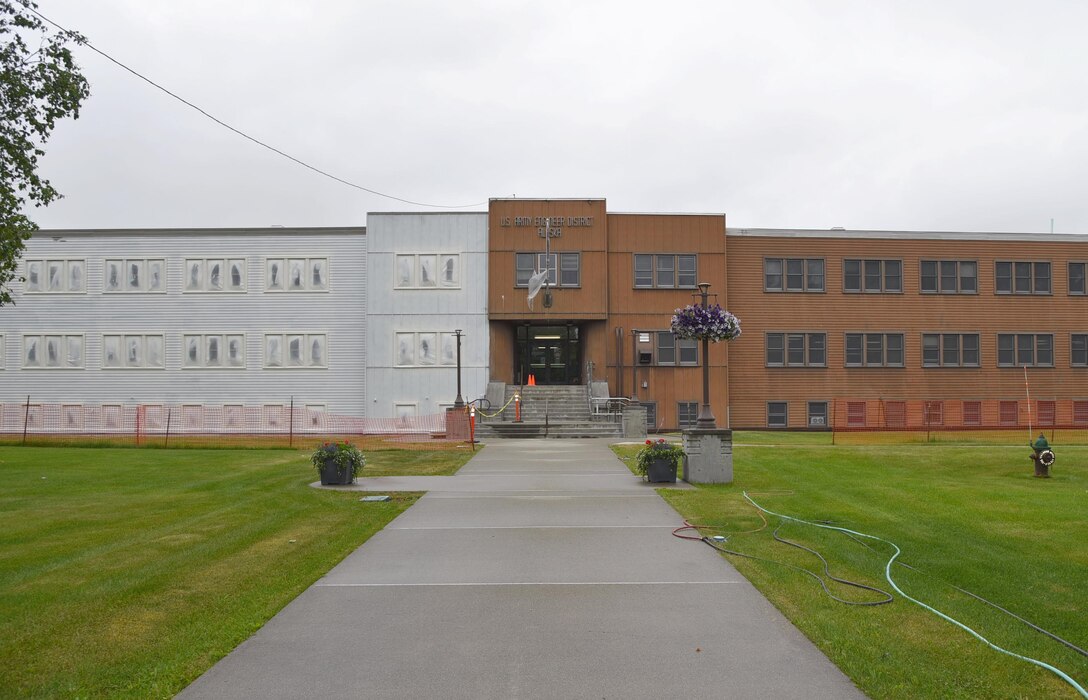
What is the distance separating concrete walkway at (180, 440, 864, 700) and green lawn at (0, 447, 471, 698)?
0.43m

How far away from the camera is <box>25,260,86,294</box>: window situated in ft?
127

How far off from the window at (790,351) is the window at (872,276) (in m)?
3.14

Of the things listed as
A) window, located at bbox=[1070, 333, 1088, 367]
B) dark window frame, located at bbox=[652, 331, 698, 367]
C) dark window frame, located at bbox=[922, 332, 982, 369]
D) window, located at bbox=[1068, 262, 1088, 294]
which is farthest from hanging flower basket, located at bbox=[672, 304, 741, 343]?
window, located at bbox=[1068, 262, 1088, 294]

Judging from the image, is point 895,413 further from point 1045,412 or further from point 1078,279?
point 1078,279

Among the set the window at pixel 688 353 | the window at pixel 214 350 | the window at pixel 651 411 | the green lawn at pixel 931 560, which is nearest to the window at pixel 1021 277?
the window at pixel 688 353

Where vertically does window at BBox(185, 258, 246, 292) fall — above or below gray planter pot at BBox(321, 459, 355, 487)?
above

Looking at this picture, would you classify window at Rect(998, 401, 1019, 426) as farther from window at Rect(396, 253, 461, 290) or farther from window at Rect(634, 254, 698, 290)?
window at Rect(396, 253, 461, 290)

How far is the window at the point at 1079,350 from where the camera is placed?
39969 millimetres

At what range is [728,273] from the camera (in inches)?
1491

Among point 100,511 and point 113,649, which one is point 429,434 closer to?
point 100,511

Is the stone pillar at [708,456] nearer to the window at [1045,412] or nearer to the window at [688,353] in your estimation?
the window at [688,353]

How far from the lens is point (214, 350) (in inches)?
1495

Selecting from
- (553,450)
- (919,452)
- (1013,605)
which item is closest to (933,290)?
(919,452)

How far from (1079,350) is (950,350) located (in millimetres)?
6433
